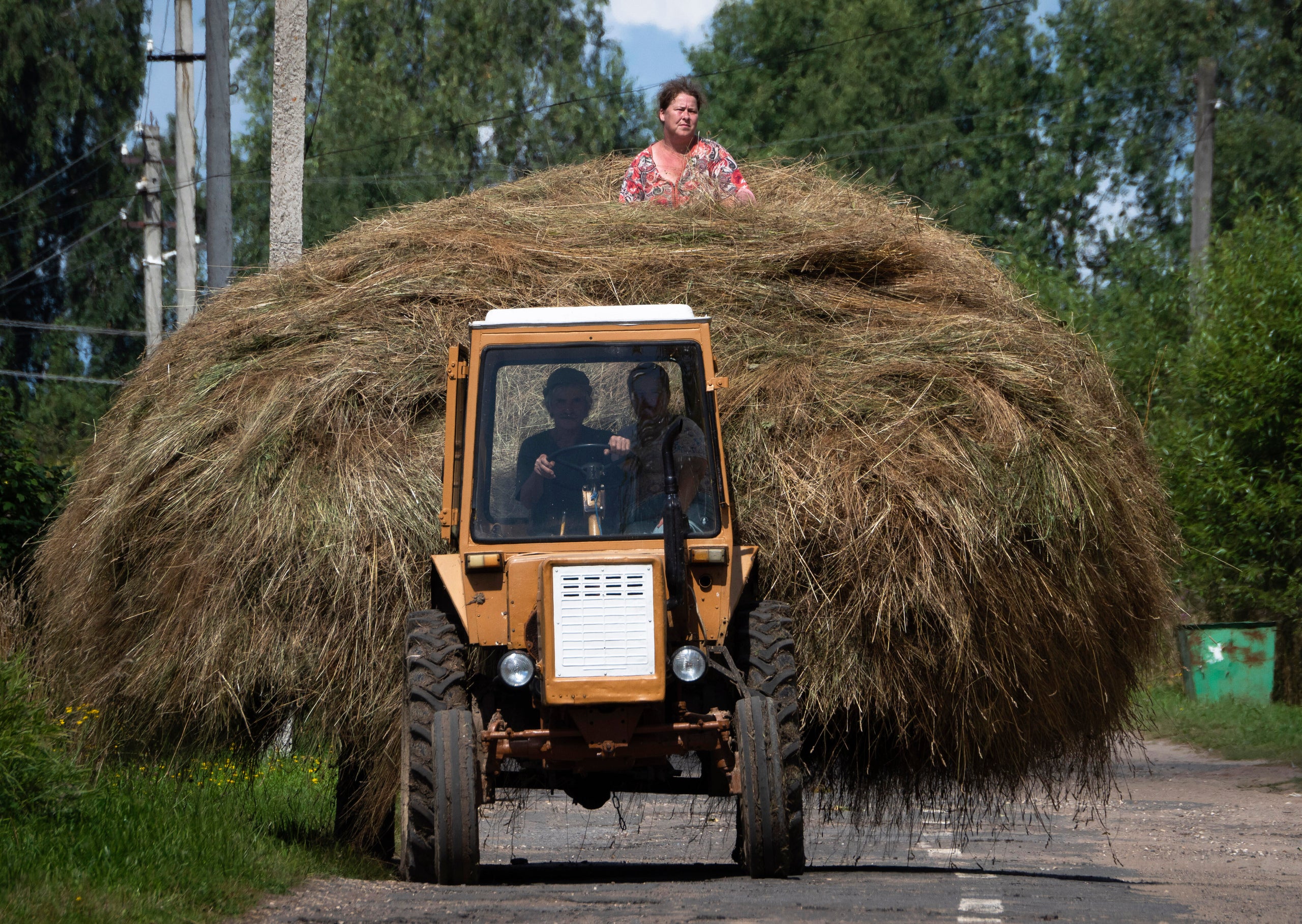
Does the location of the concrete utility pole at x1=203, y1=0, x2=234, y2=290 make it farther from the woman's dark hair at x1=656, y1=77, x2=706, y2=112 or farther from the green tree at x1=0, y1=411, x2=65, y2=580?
the woman's dark hair at x1=656, y1=77, x2=706, y2=112

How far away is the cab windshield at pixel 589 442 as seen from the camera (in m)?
6.07

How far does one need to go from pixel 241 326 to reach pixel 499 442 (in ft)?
6.34

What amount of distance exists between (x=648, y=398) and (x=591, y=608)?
3.31 feet

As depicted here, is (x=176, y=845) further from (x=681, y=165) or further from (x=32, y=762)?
(x=681, y=165)

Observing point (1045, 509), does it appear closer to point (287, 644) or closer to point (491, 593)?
point (491, 593)

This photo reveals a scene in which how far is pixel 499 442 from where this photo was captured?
242 inches

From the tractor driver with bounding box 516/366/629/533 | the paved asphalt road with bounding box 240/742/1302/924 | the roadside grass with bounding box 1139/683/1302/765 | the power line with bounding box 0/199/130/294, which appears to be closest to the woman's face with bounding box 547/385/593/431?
the tractor driver with bounding box 516/366/629/533

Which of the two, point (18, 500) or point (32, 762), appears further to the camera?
point (18, 500)

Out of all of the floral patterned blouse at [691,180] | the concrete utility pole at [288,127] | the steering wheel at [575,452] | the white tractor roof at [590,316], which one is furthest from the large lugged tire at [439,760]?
the concrete utility pole at [288,127]

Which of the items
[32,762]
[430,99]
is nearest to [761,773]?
[32,762]

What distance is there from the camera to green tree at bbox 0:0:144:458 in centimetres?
3712

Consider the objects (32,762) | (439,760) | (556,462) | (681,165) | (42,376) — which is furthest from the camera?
(42,376)

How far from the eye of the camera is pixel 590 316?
6320mm

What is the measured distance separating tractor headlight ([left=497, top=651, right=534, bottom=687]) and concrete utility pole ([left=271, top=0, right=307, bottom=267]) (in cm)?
666
